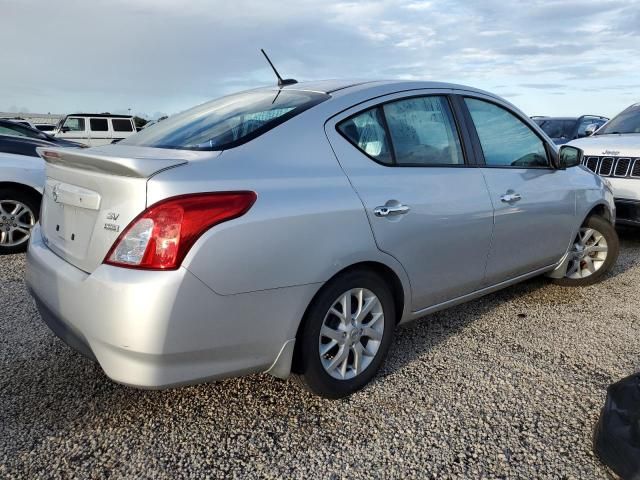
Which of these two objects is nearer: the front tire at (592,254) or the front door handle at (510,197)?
the front door handle at (510,197)

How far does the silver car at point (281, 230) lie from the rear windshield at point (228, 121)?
16 millimetres

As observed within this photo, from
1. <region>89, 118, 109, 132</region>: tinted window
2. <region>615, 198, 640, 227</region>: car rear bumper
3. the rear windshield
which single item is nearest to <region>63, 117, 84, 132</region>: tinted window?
<region>89, 118, 109, 132</region>: tinted window

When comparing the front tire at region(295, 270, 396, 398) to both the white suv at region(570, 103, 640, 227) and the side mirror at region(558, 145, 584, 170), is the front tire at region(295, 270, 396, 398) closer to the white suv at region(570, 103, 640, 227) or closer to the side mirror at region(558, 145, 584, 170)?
the side mirror at region(558, 145, 584, 170)

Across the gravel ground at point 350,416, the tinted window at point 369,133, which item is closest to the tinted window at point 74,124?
the gravel ground at point 350,416

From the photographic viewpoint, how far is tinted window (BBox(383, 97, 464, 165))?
9.02ft

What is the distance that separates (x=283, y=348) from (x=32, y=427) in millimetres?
1217

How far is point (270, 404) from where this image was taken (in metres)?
2.54

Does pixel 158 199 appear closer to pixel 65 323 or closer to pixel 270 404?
pixel 65 323

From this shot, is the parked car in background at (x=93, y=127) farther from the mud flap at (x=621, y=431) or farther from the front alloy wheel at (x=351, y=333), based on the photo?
the mud flap at (x=621, y=431)

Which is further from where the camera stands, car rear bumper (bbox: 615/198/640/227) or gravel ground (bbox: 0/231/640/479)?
car rear bumper (bbox: 615/198/640/227)

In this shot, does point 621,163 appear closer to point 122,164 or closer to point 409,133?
point 409,133

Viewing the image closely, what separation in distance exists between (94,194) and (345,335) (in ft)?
4.28

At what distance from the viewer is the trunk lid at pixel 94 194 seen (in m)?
1.96

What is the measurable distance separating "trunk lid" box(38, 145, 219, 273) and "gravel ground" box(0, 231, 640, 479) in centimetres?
78
